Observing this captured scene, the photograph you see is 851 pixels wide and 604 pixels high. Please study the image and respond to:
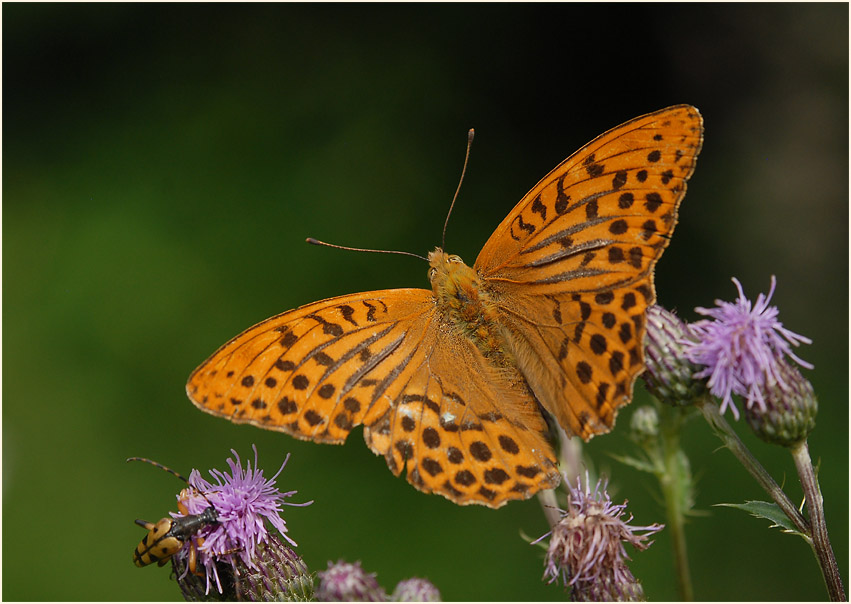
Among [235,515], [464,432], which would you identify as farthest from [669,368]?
[235,515]

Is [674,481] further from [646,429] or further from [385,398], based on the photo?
[385,398]

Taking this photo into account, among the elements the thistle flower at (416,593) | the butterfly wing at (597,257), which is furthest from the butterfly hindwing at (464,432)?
the thistle flower at (416,593)

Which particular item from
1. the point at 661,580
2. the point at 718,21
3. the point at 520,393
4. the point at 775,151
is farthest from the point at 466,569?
the point at 718,21

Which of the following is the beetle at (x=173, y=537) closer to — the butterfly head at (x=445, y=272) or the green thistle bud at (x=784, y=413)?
the butterfly head at (x=445, y=272)

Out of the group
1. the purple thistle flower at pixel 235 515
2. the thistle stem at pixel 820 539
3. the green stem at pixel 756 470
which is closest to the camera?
the thistle stem at pixel 820 539

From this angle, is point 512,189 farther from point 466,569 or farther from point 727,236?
point 466,569
